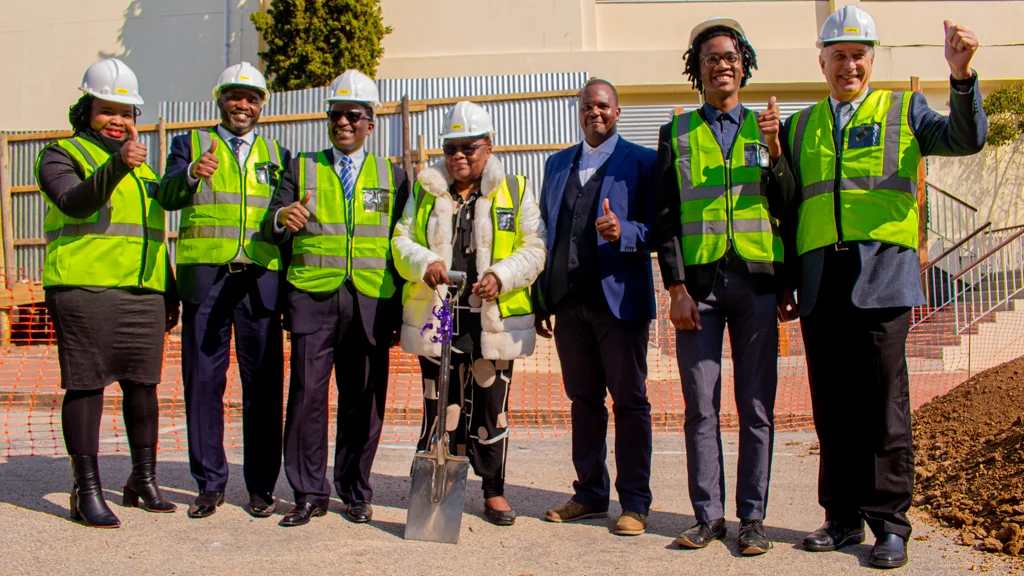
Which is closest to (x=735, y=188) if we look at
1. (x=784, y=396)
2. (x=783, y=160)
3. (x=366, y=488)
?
(x=783, y=160)

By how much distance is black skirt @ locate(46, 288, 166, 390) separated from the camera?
4836 millimetres

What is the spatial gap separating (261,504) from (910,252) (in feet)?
11.3

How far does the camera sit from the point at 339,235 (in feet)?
16.7

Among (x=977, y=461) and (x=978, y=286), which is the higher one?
(x=978, y=286)

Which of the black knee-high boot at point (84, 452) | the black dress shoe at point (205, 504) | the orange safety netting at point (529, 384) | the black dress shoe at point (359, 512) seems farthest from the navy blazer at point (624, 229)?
the orange safety netting at point (529, 384)

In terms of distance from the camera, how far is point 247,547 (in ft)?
14.7

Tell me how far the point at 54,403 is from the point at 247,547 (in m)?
6.11

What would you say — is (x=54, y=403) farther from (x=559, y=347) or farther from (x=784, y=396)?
(x=784, y=396)

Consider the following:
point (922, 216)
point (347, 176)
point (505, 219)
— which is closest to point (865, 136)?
point (505, 219)

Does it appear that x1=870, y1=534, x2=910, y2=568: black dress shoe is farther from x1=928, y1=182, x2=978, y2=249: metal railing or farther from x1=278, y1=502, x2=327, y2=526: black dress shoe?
x1=928, y1=182, x2=978, y2=249: metal railing

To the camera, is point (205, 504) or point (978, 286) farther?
point (978, 286)

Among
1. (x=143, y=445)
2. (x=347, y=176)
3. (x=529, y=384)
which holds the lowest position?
(x=529, y=384)

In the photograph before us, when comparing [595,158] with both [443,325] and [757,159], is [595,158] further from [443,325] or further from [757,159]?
[443,325]

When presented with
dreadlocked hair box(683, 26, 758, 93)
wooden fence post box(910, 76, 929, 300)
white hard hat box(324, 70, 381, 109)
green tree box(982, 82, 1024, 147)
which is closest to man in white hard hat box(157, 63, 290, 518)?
white hard hat box(324, 70, 381, 109)
